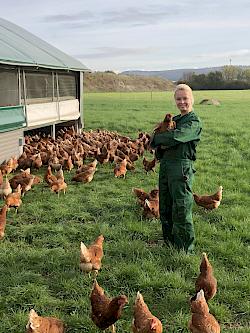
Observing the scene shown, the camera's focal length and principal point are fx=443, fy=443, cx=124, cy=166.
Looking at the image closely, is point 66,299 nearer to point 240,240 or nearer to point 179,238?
point 179,238

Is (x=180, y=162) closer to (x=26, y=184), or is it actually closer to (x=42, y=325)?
(x=42, y=325)

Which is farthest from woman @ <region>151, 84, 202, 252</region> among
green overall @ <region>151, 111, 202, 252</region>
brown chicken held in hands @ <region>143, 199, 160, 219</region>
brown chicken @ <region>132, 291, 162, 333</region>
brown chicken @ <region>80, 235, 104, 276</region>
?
brown chicken @ <region>132, 291, 162, 333</region>

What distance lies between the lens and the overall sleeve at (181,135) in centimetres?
488

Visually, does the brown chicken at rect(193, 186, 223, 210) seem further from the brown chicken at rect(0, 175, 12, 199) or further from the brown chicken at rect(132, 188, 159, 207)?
the brown chicken at rect(0, 175, 12, 199)

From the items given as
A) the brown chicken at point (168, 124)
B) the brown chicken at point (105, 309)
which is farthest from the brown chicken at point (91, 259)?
the brown chicken at point (168, 124)

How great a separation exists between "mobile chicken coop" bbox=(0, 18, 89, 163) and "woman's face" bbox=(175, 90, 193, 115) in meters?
6.40

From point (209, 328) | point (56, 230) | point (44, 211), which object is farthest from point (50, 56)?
point (209, 328)

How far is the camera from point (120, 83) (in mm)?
78750

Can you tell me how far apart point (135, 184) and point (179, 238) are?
12.8ft

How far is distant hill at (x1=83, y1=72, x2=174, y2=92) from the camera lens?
74375 mm

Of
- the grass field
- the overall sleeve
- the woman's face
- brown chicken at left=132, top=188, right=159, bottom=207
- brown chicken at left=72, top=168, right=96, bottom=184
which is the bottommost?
the grass field

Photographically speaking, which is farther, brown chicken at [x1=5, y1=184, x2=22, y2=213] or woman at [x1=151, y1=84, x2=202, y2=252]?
brown chicken at [x1=5, y1=184, x2=22, y2=213]

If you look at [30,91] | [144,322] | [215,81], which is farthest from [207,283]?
[215,81]

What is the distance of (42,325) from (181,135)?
252 centimetres
